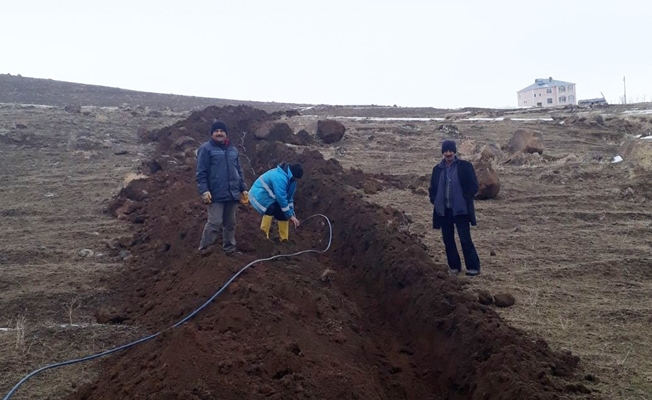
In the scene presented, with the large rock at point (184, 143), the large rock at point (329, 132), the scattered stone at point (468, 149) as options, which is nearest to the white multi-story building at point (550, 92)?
the large rock at point (329, 132)

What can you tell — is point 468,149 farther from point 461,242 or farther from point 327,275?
point 327,275

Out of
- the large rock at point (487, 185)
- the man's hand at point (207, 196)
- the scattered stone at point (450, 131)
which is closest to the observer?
the man's hand at point (207, 196)

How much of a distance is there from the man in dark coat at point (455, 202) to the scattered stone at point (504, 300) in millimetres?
891

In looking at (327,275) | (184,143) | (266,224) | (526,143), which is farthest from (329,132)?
(327,275)

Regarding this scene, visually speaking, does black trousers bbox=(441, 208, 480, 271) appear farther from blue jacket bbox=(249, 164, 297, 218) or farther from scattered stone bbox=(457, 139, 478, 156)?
scattered stone bbox=(457, 139, 478, 156)

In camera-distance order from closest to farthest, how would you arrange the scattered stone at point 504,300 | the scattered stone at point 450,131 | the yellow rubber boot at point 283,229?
the scattered stone at point 504,300
the yellow rubber boot at point 283,229
the scattered stone at point 450,131

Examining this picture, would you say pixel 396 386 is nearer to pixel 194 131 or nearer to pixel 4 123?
pixel 194 131

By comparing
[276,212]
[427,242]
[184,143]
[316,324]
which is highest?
[184,143]

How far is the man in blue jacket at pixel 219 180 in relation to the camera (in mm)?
6930

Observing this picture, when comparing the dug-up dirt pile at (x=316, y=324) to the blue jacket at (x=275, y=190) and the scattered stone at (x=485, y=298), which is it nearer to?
the scattered stone at (x=485, y=298)

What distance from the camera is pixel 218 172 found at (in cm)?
695

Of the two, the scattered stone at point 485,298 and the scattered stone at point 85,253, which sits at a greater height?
the scattered stone at point 85,253

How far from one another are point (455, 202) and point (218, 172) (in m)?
2.82

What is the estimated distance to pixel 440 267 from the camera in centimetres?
708
